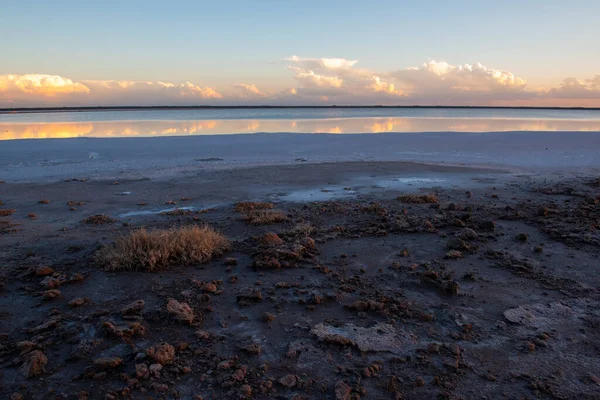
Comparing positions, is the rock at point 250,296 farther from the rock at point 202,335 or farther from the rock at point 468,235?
the rock at point 468,235

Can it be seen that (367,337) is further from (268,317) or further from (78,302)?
(78,302)

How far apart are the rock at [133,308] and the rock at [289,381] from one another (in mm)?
1715

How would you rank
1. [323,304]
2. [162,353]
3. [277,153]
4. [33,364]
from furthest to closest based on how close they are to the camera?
[277,153] → [323,304] → [162,353] → [33,364]

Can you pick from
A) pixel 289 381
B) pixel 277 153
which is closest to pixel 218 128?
pixel 277 153

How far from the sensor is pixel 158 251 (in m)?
5.48

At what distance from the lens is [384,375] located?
11.0 ft

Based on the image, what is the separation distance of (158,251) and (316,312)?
2.17 m

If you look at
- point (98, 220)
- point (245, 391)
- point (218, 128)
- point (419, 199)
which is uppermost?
point (218, 128)

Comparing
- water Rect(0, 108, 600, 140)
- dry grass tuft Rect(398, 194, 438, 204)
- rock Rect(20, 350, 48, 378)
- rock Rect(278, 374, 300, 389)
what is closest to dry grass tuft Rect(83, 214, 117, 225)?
rock Rect(20, 350, 48, 378)

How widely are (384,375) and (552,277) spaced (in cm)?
291

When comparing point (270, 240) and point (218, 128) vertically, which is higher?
point (218, 128)

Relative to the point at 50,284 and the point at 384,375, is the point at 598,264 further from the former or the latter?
the point at 50,284

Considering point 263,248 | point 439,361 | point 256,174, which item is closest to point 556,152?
point 256,174

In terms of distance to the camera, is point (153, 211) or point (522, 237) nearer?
point (522, 237)
